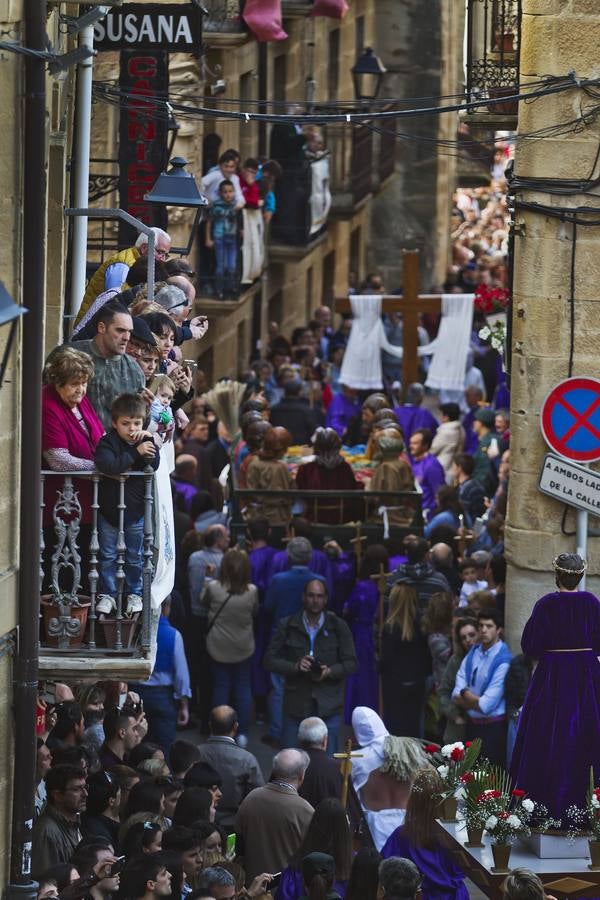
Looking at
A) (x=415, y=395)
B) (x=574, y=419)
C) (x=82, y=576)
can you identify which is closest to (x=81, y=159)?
(x=574, y=419)

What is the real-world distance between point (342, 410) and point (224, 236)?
7.77 feet

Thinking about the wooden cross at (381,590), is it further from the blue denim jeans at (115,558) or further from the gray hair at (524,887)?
the gray hair at (524,887)

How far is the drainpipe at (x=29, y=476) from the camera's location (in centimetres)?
1035

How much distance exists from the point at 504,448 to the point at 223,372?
873cm

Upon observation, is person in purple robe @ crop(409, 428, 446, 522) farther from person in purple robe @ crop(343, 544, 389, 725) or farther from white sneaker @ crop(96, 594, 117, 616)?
white sneaker @ crop(96, 594, 117, 616)

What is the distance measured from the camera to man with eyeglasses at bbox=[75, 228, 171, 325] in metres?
13.6

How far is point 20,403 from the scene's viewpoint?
10.5 meters

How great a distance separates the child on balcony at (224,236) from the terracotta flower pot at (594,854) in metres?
13.7

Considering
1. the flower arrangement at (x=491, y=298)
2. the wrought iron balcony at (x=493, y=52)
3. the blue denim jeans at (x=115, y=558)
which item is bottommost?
the blue denim jeans at (x=115, y=558)

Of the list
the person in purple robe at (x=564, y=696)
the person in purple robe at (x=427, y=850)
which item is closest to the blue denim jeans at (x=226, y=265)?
the person in purple robe at (x=564, y=696)

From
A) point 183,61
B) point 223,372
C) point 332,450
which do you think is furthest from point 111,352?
point 223,372

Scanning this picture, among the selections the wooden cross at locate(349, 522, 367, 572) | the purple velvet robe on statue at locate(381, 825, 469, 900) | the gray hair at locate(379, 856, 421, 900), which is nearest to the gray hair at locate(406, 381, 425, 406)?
the wooden cross at locate(349, 522, 367, 572)

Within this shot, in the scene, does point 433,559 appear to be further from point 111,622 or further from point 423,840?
point 111,622

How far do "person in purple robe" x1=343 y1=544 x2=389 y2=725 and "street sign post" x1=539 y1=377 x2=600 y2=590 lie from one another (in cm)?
208
